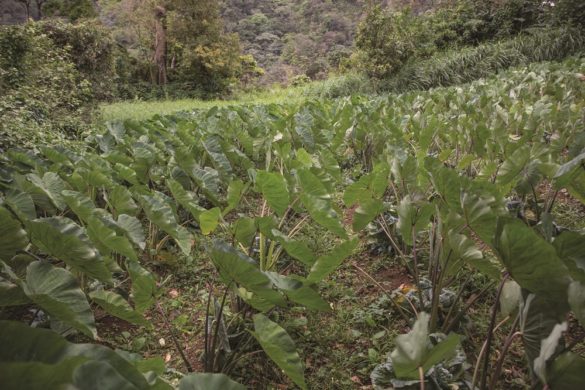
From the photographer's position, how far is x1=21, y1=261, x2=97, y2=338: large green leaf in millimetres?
907

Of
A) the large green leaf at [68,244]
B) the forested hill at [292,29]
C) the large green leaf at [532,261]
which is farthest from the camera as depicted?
the forested hill at [292,29]

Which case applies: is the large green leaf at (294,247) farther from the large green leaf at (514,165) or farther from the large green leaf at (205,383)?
the large green leaf at (514,165)

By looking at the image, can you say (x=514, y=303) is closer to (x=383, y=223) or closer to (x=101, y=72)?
(x=383, y=223)

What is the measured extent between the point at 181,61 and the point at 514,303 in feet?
54.6

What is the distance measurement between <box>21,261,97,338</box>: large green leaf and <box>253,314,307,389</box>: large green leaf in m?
0.41

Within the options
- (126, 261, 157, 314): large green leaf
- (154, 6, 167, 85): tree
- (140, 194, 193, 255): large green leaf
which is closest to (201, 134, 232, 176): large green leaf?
(140, 194, 193, 255): large green leaf

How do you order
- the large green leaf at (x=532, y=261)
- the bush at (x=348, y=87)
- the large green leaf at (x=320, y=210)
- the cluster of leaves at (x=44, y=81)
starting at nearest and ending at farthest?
the large green leaf at (x=532, y=261)
the large green leaf at (x=320, y=210)
the cluster of leaves at (x=44, y=81)
the bush at (x=348, y=87)

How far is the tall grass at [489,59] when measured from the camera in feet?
25.8

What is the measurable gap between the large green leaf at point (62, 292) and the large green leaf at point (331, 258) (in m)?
0.64

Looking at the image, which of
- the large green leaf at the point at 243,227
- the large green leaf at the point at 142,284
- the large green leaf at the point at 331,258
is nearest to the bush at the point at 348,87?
the large green leaf at the point at 243,227

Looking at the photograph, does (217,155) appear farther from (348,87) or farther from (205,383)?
(348,87)

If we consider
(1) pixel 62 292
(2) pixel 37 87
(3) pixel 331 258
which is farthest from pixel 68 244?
(2) pixel 37 87

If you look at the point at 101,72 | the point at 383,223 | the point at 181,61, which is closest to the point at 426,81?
the point at 101,72

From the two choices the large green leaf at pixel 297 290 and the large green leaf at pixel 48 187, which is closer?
the large green leaf at pixel 297 290
